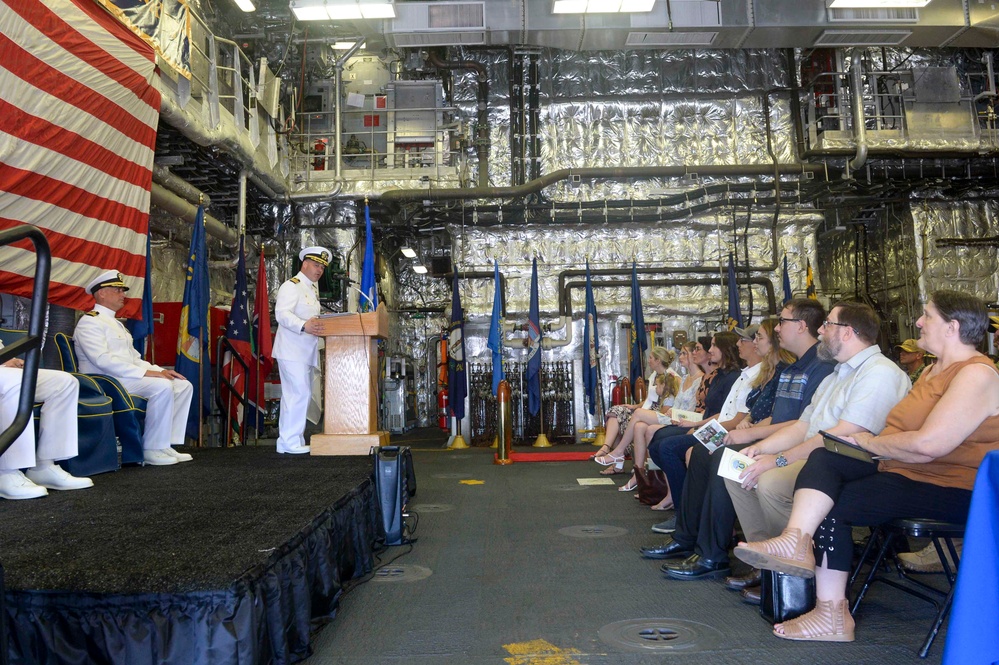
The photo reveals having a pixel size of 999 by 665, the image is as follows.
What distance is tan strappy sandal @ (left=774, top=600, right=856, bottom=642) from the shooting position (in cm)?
230

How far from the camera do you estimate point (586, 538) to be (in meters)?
3.96

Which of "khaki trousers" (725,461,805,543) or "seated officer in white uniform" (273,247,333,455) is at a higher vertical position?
"seated officer in white uniform" (273,247,333,455)

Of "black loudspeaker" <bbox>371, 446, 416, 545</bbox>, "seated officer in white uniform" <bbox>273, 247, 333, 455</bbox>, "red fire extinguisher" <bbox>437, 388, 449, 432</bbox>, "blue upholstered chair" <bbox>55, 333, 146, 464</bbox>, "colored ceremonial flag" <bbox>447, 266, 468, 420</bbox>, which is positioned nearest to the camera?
"black loudspeaker" <bbox>371, 446, 416, 545</bbox>

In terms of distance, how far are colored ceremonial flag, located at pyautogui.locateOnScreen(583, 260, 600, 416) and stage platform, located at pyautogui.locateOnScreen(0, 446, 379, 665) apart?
791 cm

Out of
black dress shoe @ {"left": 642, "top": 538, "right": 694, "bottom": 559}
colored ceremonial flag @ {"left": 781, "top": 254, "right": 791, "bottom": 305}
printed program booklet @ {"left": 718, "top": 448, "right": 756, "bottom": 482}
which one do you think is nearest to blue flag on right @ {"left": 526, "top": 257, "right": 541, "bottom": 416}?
colored ceremonial flag @ {"left": 781, "top": 254, "right": 791, "bottom": 305}

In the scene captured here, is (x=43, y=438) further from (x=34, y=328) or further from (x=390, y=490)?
(x=34, y=328)

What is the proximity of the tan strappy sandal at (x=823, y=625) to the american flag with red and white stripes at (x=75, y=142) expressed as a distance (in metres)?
4.86

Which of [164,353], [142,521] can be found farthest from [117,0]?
[142,521]

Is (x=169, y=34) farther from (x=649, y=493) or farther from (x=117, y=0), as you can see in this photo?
(x=649, y=493)

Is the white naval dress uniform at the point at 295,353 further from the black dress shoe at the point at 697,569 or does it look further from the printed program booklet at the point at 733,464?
the printed program booklet at the point at 733,464

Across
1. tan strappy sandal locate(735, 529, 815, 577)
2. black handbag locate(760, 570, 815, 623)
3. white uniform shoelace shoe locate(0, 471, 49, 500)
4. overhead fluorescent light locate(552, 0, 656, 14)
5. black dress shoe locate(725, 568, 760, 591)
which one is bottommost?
black dress shoe locate(725, 568, 760, 591)

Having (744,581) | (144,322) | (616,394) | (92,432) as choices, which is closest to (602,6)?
(616,394)

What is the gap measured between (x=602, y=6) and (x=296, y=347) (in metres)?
5.95

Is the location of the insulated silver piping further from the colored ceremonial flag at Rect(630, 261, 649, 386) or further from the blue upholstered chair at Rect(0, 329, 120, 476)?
the blue upholstered chair at Rect(0, 329, 120, 476)
